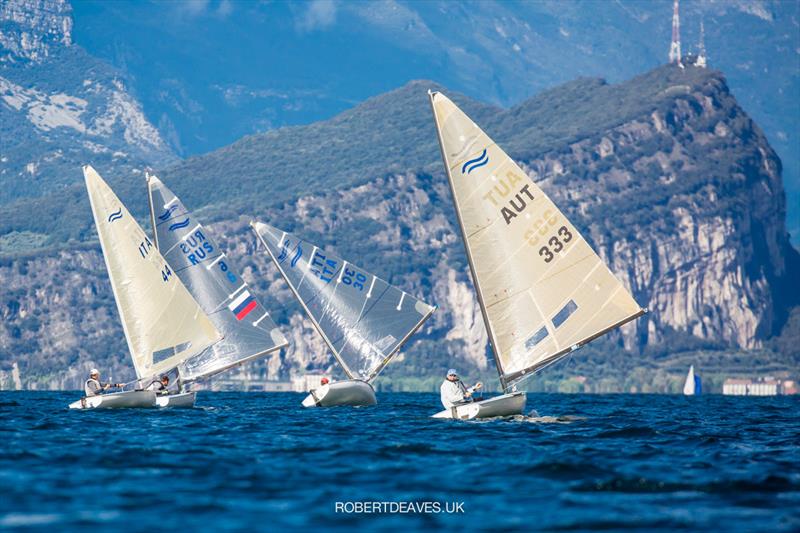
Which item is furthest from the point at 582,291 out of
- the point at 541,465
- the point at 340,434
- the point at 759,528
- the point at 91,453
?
the point at 759,528

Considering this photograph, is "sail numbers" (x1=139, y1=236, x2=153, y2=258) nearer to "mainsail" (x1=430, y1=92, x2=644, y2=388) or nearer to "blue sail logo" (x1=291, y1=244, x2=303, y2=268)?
"blue sail logo" (x1=291, y1=244, x2=303, y2=268)

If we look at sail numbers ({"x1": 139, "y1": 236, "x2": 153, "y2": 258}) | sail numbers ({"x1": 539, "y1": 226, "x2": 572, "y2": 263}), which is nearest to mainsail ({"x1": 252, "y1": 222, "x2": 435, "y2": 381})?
sail numbers ({"x1": 139, "y1": 236, "x2": 153, "y2": 258})

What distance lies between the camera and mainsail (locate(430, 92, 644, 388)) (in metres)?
58.2

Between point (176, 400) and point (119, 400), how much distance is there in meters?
5.06

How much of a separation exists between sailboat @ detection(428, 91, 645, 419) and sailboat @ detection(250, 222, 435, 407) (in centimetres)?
2621

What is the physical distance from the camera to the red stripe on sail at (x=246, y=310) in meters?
91.8

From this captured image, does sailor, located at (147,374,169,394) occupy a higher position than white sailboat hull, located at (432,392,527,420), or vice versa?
sailor, located at (147,374,169,394)

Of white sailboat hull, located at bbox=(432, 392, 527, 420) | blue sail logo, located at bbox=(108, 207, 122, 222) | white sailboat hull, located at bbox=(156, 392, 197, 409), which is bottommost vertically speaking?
white sailboat hull, located at bbox=(432, 392, 527, 420)

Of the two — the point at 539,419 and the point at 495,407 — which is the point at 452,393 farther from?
the point at 539,419

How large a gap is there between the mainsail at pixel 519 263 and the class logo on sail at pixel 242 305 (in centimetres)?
3453

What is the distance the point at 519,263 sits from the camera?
5909 cm

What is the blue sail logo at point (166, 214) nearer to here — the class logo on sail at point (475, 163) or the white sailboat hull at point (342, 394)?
the white sailboat hull at point (342, 394)

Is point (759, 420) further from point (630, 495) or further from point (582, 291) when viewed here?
point (630, 495)

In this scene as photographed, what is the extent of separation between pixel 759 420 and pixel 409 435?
29.8 metres
